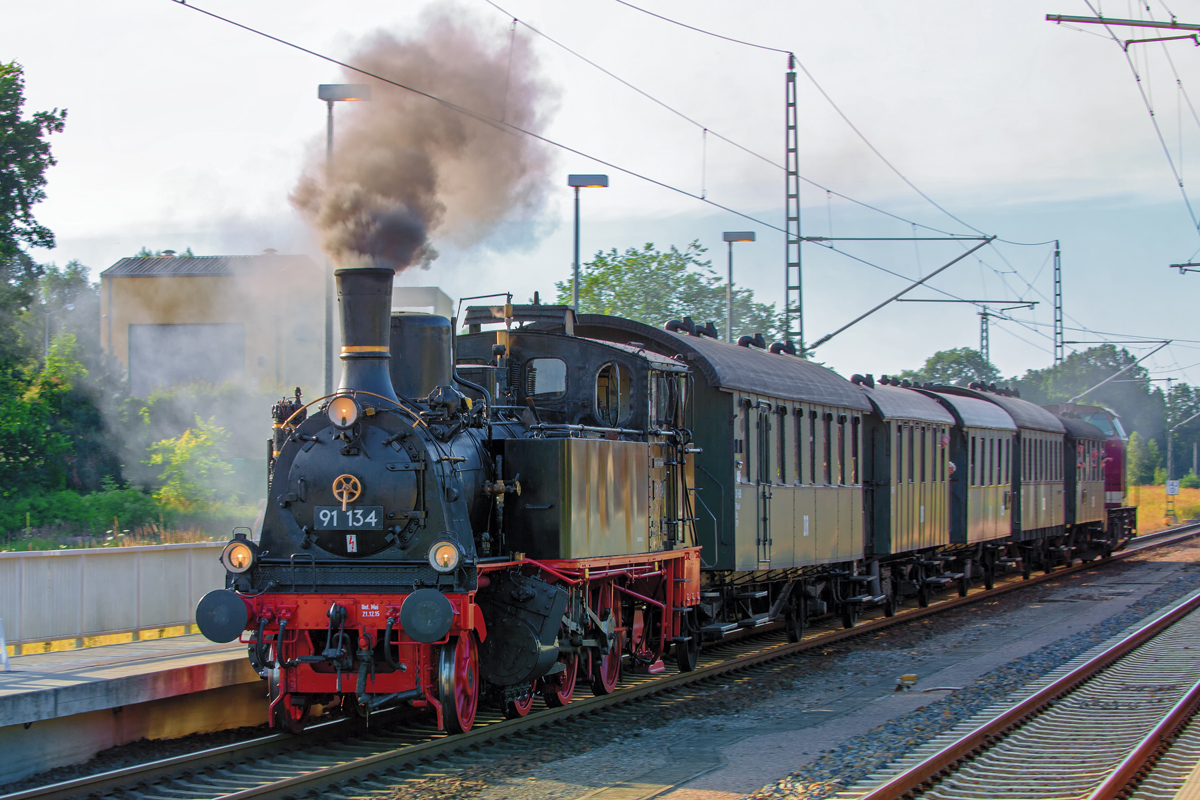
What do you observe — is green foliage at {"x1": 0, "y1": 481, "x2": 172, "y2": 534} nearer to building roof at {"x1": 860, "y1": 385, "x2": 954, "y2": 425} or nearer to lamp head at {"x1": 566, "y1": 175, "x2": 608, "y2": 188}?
lamp head at {"x1": 566, "y1": 175, "x2": 608, "y2": 188}

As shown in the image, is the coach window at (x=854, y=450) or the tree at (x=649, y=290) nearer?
the coach window at (x=854, y=450)

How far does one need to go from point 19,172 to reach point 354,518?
20022 millimetres

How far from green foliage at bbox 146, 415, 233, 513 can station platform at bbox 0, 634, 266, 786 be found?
43.5 feet

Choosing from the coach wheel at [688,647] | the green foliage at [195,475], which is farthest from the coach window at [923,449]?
the green foliage at [195,475]

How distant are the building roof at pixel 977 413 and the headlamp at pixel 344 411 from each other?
15371 mm

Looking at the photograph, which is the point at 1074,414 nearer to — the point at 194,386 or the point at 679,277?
the point at 679,277

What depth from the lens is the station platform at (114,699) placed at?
784 cm

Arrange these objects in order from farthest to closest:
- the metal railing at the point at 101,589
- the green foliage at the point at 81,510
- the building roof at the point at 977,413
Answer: the green foliage at the point at 81,510, the building roof at the point at 977,413, the metal railing at the point at 101,589

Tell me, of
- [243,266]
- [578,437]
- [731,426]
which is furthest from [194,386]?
[578,437]

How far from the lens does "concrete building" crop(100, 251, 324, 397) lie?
31656 mm

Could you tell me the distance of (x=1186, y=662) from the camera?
513 inches

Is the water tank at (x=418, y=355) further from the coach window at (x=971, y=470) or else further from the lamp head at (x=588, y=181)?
the coach window at (x=971, y=470)

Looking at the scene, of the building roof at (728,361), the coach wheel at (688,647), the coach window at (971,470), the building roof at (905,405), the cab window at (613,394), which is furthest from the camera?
the coach window at (971,470)

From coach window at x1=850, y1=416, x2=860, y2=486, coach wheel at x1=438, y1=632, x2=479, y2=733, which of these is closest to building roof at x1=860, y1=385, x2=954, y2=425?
coach window at x1=850, y1=416, x2=860, y2=486
